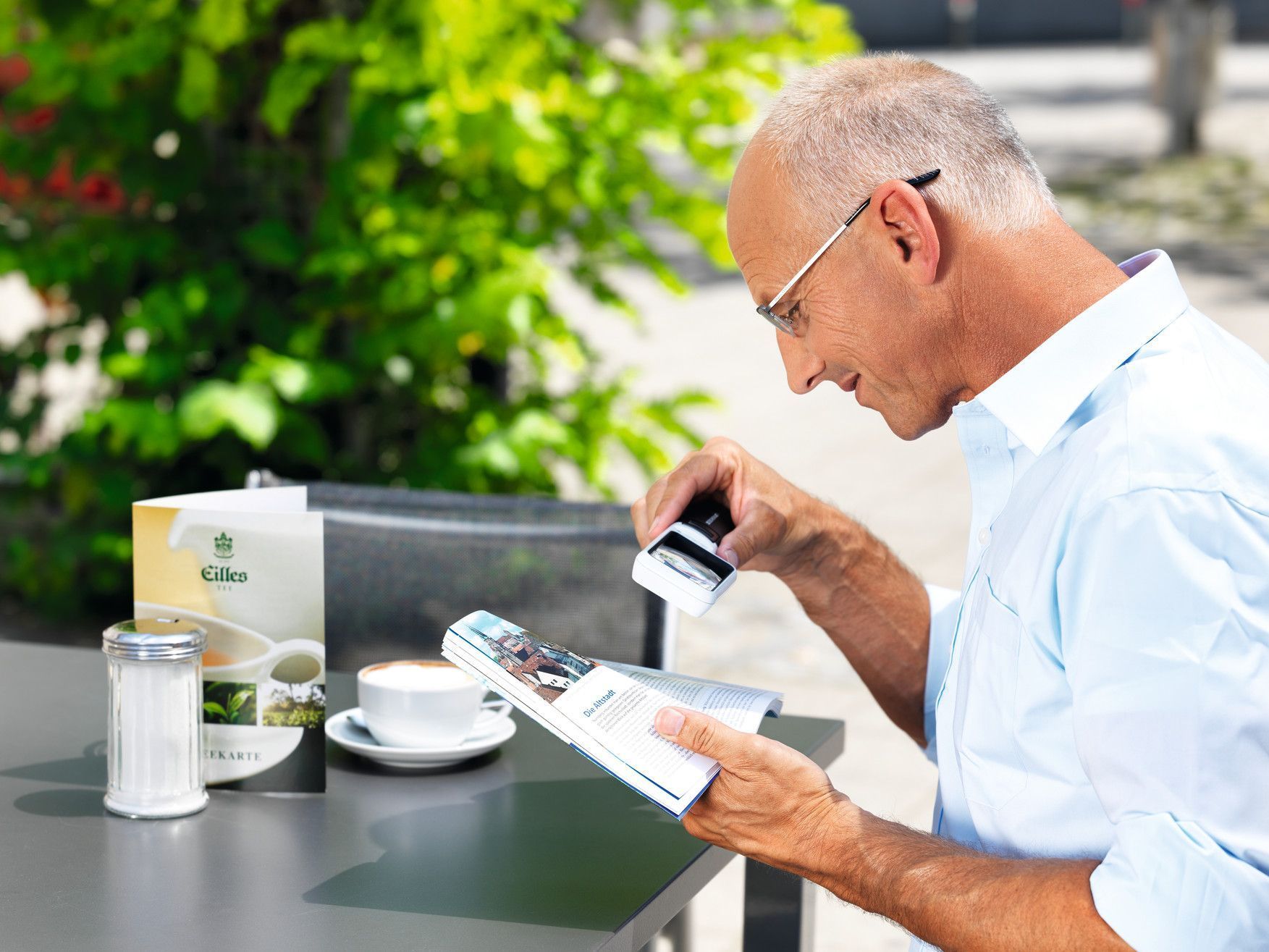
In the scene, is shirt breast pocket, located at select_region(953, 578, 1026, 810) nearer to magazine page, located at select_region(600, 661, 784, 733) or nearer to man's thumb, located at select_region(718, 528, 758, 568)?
magazine page, located at select_region(600, 661, 784, 733)

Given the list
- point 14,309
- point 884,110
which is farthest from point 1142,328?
point 14,309

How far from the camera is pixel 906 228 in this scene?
62.7 inches

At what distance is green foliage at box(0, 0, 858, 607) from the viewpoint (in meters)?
3.77

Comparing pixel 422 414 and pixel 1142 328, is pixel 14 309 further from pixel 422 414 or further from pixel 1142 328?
pixel 1142 328

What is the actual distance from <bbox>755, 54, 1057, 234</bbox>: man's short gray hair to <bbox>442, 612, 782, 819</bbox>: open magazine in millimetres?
539

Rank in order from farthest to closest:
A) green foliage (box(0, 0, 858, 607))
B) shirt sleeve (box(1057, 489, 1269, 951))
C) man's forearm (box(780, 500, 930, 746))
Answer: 1. green foliage (box(0, 0, 858, 607))
2. man's forearm (box(780, 500, 930, 746))
3. shirt sleeve (box(1057, 489, 1269, 951))

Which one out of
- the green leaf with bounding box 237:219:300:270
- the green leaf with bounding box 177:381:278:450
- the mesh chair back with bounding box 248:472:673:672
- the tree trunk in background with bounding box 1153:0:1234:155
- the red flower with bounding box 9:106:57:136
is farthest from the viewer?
the tree trunk in background with bounding box 1153:0:1234:155

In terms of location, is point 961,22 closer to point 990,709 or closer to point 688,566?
point 688,566

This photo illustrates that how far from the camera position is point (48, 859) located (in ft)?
4.99

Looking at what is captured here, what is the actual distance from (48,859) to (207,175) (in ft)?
10.2

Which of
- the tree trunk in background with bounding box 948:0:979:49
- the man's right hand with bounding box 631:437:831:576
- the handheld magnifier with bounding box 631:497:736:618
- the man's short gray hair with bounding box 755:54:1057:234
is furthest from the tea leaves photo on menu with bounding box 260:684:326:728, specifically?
the tree trunk in background with bounding box 948:0:979:49

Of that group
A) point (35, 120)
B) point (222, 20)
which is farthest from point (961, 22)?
point (222, 20)

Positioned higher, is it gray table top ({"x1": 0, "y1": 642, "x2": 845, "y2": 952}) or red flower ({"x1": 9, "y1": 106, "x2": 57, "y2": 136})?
red flower ({"x1": 9, "y1": 106, "x2": 57, "y2": 136})

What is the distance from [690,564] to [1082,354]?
22.4 inches
